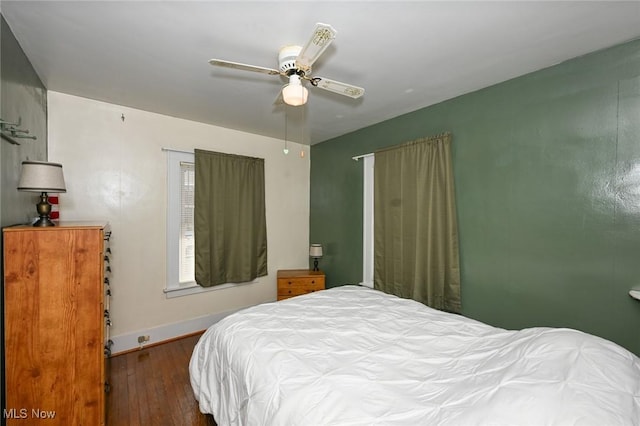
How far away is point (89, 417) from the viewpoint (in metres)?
1.64

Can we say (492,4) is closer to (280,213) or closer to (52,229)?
(52,229)

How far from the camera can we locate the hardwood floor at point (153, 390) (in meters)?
1.97

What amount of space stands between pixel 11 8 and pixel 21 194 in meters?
1.12

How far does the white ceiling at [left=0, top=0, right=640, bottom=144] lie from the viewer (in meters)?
1.45

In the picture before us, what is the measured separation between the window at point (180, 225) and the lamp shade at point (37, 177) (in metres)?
1.50

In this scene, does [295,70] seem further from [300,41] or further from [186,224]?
[186,224]

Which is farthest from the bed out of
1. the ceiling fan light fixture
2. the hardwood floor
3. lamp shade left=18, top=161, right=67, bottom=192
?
the ceiling fan light fixture

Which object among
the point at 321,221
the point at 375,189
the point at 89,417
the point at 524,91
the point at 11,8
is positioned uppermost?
the point at 11,8

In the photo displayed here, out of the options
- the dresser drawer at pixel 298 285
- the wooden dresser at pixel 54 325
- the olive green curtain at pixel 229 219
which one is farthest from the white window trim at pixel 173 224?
the wooden dresser at pixel 54 325

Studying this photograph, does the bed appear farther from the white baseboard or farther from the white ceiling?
the white ceiling

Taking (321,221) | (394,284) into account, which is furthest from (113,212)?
(394,284)

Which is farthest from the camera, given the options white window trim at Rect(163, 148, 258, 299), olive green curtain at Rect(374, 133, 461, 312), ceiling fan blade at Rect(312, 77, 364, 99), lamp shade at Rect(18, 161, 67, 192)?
white window trim at Rect(163, 148, 258, 299)

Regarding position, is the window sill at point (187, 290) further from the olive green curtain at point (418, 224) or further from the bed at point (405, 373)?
the olive green curtain at point (418, 224)

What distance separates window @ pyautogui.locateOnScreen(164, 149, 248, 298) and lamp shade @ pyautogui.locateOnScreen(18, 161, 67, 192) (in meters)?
1.50
